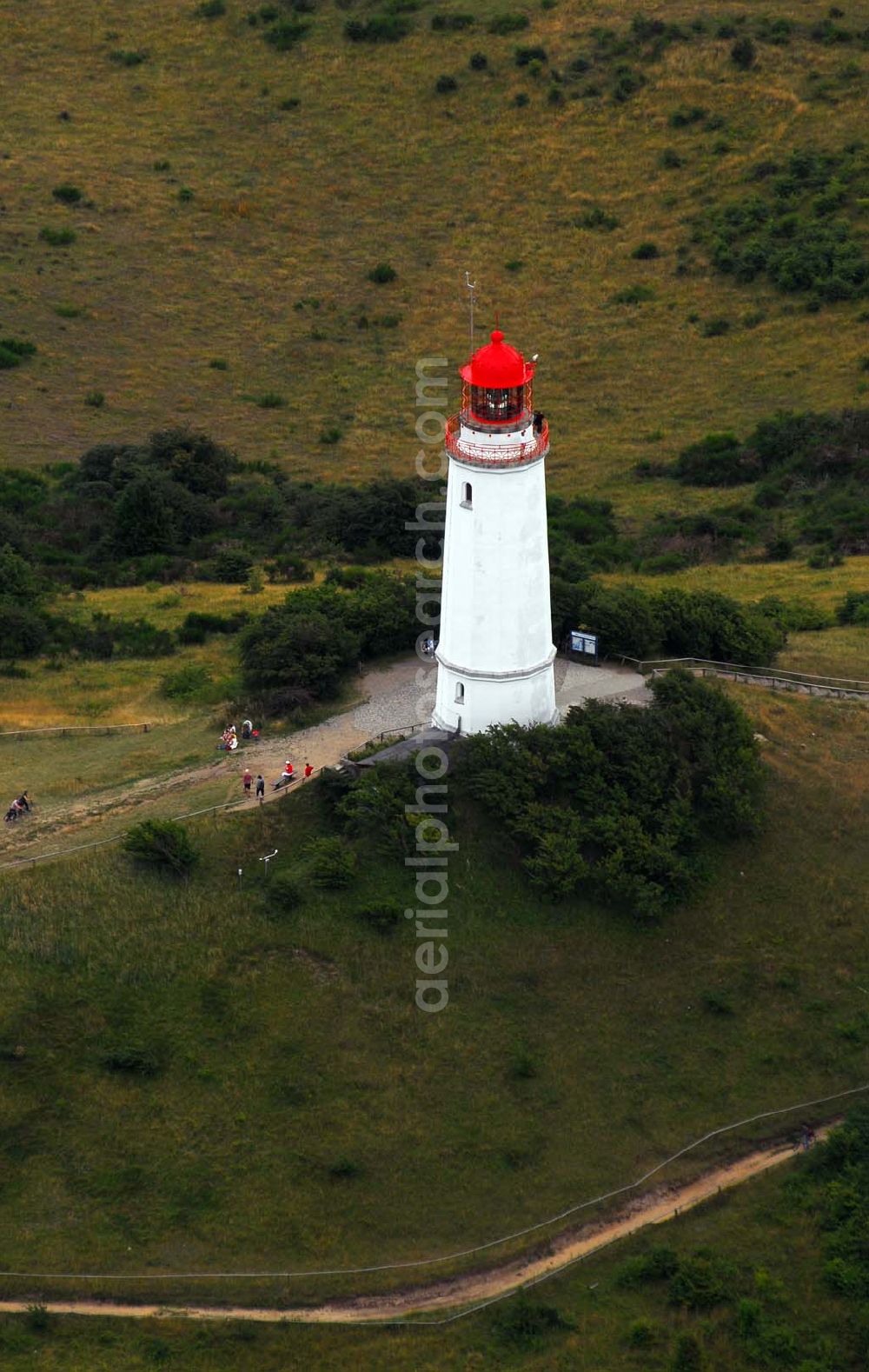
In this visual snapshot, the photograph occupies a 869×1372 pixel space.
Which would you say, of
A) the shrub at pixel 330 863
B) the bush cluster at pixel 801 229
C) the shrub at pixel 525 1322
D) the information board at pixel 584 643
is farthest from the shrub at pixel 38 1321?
the bush cluster at pixel 801 229

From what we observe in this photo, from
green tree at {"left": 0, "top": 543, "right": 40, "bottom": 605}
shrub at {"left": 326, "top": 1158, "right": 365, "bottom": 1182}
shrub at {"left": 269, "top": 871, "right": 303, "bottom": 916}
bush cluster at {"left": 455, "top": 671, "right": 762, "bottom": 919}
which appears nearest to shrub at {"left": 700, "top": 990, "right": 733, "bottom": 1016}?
bush cluster at {"left": 455, "top": 671, "right": 762, "bottom": 919}

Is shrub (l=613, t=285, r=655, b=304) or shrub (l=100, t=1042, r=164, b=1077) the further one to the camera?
shrub (l=613, t=285, r=655, b=304)

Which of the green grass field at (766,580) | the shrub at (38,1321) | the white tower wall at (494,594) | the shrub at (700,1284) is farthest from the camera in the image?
the green grass field at (766,580)

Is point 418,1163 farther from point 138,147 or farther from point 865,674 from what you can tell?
point 138,147

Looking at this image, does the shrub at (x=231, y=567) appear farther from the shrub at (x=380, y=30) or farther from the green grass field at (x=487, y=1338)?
the shrub at (x=380, y=30)

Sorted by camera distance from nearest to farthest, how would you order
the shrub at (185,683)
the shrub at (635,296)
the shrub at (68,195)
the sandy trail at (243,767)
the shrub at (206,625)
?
the sandy trail at (243,767), the shrub at (185,683), the shrub at (206,625), the shrub at (635,296), the shrub at (68,195)

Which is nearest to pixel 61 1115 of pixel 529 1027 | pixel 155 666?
pixel 529 1027

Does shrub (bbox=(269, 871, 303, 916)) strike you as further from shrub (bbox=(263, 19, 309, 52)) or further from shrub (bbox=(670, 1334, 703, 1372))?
shrub (bbox=(263, 19, 309, 52))
